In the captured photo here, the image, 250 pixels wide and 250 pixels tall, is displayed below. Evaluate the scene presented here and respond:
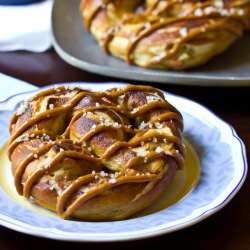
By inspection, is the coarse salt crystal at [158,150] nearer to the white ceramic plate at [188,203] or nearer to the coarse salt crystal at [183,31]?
the white ceramic plate at [188,203]

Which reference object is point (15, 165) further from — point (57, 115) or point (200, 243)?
point (200, 243)

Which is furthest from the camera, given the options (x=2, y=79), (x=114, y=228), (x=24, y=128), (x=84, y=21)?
(x=84, y=21)

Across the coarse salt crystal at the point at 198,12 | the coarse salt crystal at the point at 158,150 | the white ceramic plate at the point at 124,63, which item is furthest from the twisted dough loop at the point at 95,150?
the coarse salt crystal at the point at 198,12

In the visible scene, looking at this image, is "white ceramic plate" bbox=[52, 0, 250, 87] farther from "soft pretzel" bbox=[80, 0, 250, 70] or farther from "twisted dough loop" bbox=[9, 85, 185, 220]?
"twisted dough loop" bbox=[9, 85, 185, 220]

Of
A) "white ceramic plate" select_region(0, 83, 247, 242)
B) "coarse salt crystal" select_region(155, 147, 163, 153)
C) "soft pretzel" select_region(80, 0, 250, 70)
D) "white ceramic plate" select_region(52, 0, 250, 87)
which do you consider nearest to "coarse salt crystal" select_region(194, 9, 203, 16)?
"soft pretzel" select_region(80, 0, 250, 70)

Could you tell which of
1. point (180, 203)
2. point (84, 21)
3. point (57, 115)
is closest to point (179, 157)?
point (180, 203)
